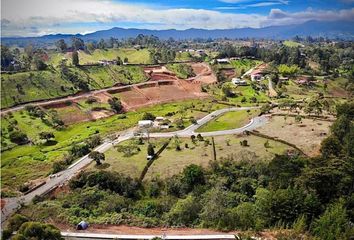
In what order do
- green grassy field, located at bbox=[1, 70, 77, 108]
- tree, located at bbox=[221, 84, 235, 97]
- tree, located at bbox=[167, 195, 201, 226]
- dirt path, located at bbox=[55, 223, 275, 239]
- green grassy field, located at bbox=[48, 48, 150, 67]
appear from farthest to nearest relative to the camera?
green grassy field, located at bbox=[48, 48, 150, 67] < tree, located at bbox=[221, 84, 235, 97] < green grassy field, located at bbox=[1, 70, 77, 108] < tree, located at bbox=[167, 195, 201, 226] < dirt path, located at bbox=[55, 223, 275, 239]

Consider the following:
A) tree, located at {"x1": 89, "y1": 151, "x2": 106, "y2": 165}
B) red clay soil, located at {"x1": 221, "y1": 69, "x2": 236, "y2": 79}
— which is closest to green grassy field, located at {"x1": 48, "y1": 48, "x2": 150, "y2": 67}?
red clay soil, located at {"x1": 221, "y1": 69, "x2": 236, "y2": 79}

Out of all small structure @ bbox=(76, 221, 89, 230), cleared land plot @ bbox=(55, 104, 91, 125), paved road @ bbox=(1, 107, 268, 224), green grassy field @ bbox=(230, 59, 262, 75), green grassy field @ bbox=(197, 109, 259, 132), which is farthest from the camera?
green grassy field @ bbox=(230, 59, 262, 75)

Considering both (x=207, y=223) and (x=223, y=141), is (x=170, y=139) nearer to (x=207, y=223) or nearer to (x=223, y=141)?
(x=223, y=141)

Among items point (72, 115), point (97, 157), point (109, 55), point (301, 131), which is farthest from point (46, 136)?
point (109, 55)

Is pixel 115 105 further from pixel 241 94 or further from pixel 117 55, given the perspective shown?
pixel 117 55

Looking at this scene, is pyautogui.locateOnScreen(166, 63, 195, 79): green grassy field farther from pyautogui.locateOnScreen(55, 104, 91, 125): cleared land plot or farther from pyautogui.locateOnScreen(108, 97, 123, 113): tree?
pyautogui.locateOnScreen(55, 104, 91, 125): cleared land plot

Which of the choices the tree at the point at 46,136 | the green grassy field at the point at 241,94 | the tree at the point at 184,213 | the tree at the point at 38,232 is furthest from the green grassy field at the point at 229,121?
the tree at the point at 38,232
